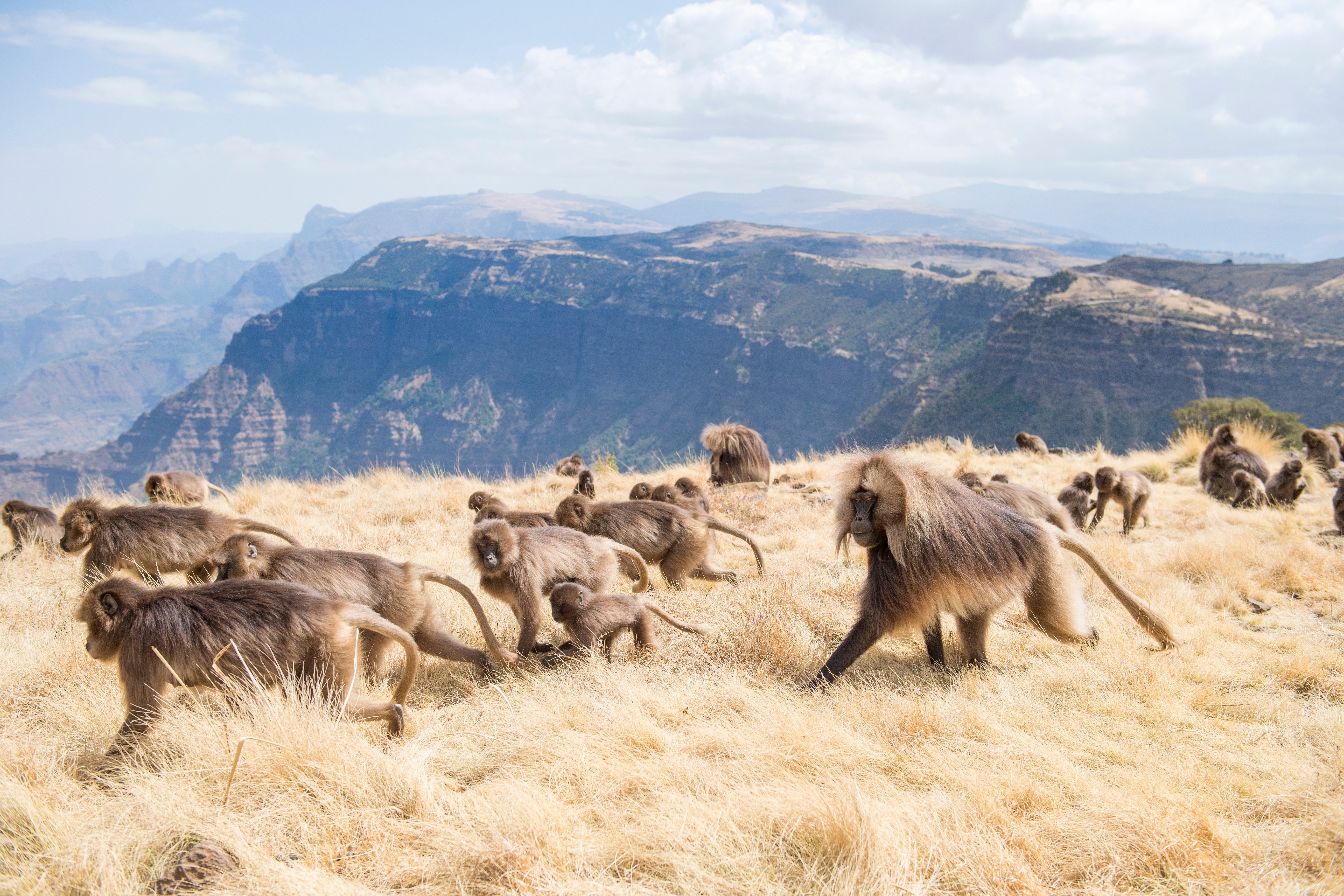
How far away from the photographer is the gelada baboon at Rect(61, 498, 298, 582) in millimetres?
5930

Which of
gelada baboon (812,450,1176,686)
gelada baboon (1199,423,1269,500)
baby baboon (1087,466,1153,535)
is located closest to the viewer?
gelada baboon (812,450,1176,686)

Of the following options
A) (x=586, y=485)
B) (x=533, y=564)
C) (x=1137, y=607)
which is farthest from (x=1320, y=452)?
(x=533, y=564)

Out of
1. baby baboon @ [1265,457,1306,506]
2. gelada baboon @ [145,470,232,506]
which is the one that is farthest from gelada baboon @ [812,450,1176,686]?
gelada baboon @ [145,470,232,506]

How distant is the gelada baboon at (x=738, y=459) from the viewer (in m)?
11.2

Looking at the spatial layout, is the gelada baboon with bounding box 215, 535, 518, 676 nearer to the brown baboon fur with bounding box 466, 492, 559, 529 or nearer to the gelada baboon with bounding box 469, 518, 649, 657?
the gelada baboon with bounding box 469, 518, 649, 657

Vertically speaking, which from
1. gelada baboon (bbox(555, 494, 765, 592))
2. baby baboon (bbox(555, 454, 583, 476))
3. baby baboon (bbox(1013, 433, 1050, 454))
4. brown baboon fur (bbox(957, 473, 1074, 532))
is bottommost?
baby baboon (bbox(555, 454, 583, 476))

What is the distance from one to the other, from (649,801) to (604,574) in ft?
8.31

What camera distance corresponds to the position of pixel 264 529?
609cm

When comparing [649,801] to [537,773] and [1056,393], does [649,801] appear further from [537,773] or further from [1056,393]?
[1056,393]

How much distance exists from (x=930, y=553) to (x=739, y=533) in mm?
2167

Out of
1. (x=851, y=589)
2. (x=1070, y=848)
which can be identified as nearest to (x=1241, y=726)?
(x=1070, y=848)

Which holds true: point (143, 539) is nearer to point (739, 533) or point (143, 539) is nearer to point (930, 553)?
point (739, 533)

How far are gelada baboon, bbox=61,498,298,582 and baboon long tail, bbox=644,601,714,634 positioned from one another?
284 centimetres

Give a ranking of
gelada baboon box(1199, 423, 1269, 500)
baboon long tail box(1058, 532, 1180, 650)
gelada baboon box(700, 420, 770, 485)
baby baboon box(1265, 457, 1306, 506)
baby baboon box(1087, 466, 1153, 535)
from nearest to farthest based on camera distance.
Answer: baboon long tail box(1058, 532, 1180, 650), baby baboon box(1087, 466, 1153, 535), baby baboon box(1265, 457, 1306, 506), gelada baboon box(1199, 423, 1269, 500), gelada baboon box(700, 420, 770, 485)
